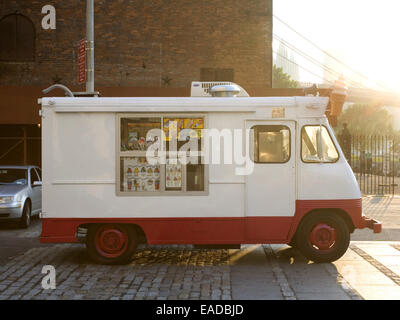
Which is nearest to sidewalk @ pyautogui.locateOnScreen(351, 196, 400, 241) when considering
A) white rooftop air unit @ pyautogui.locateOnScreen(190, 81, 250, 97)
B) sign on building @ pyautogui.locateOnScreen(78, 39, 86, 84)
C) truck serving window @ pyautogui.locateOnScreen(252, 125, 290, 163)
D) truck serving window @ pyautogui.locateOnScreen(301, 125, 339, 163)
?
truck serving window @ pyautogui.locateOnScreen(301, 125, 339, 163)

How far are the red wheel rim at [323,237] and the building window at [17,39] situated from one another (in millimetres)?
14841

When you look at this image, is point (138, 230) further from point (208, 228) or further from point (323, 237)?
point (323, 237)

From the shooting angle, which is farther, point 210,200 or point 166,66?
point 166,66

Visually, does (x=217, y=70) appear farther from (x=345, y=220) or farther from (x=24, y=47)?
(x=345, y=220)

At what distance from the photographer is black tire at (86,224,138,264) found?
29.2 ft

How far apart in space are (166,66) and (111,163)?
39.7 feet

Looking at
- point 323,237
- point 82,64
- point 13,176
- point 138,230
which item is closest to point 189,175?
point 138,230

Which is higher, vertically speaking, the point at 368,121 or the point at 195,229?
the point at 368,121

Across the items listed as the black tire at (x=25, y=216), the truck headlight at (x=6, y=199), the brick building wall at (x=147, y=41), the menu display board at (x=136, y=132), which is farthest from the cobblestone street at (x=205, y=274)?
the brick building wall at (x=147, y=41)

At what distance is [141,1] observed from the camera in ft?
67.1

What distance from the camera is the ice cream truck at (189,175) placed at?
8.80 metres

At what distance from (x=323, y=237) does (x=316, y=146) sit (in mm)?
1462

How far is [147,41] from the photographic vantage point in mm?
20438
